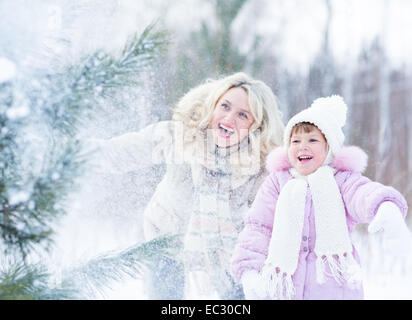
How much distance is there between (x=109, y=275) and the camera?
1158 mm

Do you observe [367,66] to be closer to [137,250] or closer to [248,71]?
[248,71]

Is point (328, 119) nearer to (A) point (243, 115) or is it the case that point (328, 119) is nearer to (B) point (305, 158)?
(B) point (305, 158)

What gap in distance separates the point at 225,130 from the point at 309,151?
27 centimetres

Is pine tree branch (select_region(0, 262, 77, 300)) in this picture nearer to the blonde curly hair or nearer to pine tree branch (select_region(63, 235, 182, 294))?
pine tree branch (select_region(63, 235, 182, 294))

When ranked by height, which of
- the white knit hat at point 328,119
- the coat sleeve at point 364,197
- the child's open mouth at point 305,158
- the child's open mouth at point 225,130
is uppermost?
the child's open mouth at point 225,130

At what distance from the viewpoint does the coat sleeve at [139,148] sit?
1451 millimetres

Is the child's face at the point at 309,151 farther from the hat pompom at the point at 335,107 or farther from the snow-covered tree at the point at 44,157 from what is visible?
the snow-covered tree at the point at 44,157

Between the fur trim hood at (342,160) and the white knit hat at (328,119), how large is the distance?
0.02 meters

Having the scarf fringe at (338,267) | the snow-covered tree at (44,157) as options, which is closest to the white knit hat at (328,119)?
the scarf fringe at (338,267)

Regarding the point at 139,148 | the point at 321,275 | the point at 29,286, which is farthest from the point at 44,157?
the point at 321,275

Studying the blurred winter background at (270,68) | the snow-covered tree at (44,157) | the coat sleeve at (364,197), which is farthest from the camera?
the blurred winter background at (270,68)

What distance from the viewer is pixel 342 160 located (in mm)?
1313

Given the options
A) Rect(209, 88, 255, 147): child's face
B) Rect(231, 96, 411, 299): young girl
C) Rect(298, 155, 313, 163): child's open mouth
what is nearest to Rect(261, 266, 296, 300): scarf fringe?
Rect(231, 96, 411, 299): young girl

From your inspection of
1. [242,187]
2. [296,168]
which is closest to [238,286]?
[242,187]
